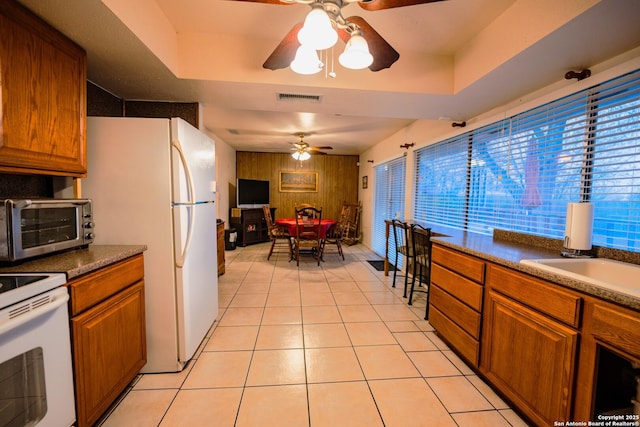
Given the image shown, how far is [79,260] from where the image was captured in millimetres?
1247

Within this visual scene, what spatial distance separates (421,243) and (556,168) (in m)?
1.25

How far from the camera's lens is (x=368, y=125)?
159 inches

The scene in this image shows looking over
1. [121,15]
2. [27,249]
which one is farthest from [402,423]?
[121,15]

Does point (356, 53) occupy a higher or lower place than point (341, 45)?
lower

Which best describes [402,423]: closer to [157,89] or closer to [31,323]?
[31,323]

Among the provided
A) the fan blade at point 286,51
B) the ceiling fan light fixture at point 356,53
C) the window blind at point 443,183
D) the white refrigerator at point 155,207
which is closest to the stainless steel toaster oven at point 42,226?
the white refrigerator at point 155,207

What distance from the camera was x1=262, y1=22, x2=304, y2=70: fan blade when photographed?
4.61 feet

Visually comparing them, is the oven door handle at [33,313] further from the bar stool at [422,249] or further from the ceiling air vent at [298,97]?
the bar stool at [422,249]

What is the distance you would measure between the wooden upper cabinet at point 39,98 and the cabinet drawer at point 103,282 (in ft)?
2.02

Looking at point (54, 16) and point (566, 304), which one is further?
point (54, 16)

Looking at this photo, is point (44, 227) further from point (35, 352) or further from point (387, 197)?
point (387, 197)

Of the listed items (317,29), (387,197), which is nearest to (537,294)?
(317,29)

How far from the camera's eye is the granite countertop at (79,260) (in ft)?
3.59

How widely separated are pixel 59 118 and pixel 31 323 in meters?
1.08
